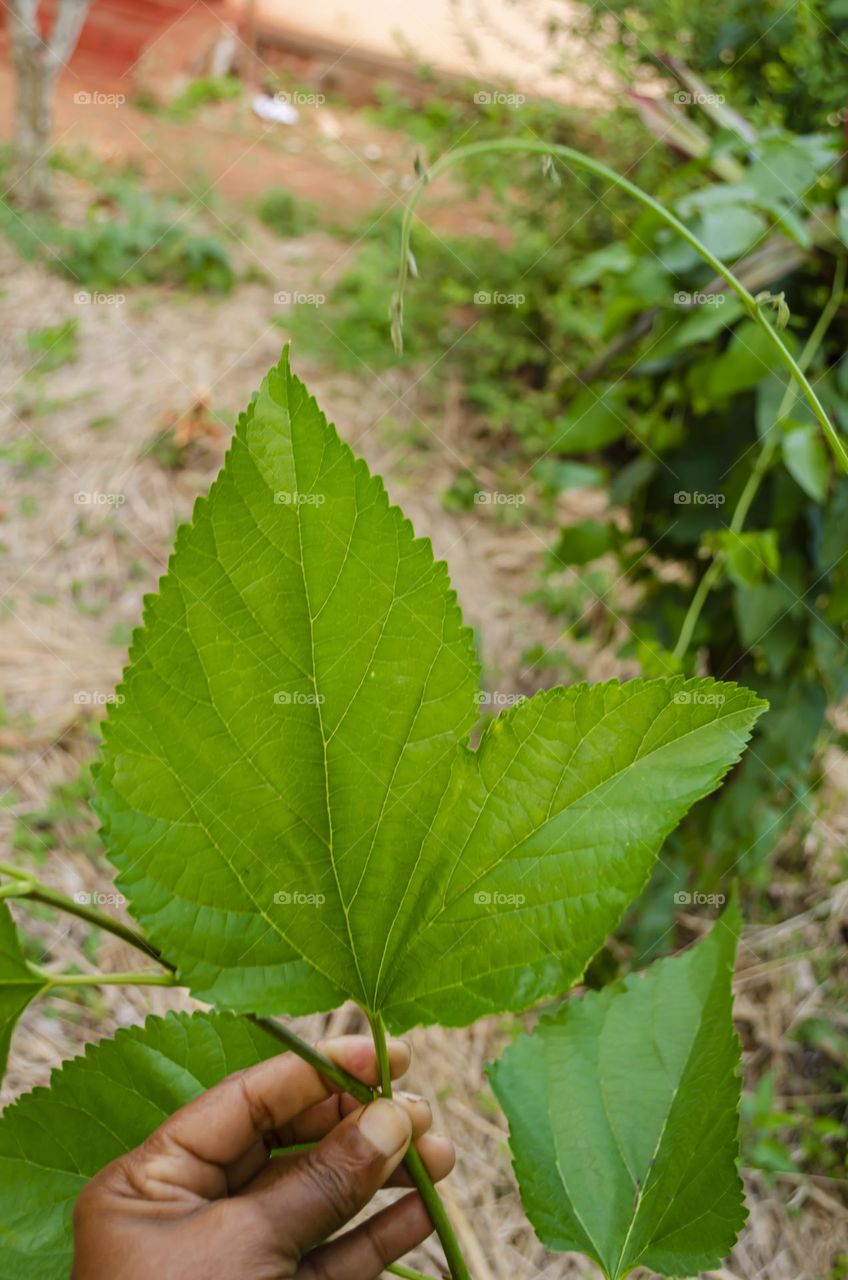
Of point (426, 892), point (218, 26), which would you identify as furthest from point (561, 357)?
point (218, 26)

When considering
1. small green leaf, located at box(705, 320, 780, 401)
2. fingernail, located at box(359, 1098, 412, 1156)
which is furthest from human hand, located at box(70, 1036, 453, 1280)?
small green leaf, located at box(705, 320, 780, 401)

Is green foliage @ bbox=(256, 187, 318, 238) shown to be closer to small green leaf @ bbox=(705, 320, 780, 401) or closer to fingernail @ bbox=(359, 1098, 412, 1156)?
small green leaf @ bbox=(705, 320, 780, 401)

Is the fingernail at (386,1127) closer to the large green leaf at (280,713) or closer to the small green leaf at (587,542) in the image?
Answer: the large green leaf at (280,713)

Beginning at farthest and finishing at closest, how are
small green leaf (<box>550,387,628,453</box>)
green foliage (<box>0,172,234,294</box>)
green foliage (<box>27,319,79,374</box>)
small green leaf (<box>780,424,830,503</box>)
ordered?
green foliage (<box>0,172,234,294</box>)
green foliage (<box>27,319,79,374</box>)
small green leaf (<box>550,387,628,453</box>)
small green leaf (<box>780,424,830,503</box>)

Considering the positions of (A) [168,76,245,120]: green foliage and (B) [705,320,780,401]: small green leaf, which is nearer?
(B) [705,320,780,401]: small green leaf

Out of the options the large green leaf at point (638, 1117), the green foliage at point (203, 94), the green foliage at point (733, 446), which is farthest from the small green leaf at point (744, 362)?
the green foliage at point (203, 94)

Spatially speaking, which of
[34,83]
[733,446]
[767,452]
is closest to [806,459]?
[767,452]
